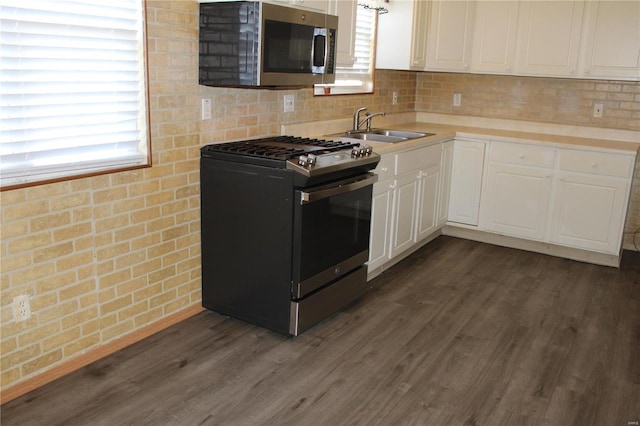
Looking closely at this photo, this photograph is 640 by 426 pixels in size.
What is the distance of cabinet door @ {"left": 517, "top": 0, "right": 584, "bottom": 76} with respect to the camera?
4352mm

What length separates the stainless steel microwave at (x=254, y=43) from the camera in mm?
2797

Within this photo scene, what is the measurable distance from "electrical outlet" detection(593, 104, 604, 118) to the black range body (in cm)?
243

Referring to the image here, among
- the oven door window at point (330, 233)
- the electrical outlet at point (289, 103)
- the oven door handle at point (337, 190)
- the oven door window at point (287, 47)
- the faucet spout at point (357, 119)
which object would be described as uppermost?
the oven door window at point (287, 47)

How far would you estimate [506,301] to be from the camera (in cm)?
361

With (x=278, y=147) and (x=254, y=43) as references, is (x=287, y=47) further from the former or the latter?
(x=278, y=147)

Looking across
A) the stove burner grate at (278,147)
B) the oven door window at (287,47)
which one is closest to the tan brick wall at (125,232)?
the stove burner grate at (278,147)

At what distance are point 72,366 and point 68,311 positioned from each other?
0.87 ft

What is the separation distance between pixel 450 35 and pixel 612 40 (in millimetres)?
1215

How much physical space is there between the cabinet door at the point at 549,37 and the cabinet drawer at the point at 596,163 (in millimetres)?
680

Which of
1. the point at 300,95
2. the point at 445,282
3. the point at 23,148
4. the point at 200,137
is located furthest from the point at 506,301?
the point at 23,148

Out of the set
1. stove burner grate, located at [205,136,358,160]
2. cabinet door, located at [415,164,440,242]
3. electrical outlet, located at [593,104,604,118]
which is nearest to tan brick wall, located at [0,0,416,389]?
stove burner grate, located at [205,136,358,160]

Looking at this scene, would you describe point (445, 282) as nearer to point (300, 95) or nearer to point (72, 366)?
point (300, 95)

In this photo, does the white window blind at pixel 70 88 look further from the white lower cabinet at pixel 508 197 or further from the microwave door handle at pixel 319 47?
the white lower cabinet at pixel 508 197

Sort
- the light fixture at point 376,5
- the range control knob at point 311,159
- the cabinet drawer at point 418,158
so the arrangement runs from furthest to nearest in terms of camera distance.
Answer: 1. the light fixture at point 376,5
2. the cabinet drawer at point 418,158
3. the range control knob at point 311,159
